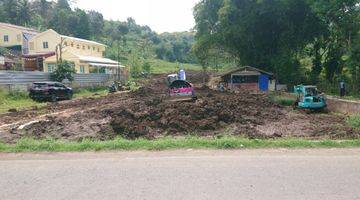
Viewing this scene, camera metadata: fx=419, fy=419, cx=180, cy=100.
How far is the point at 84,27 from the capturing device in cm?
9825

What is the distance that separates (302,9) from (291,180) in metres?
49.1

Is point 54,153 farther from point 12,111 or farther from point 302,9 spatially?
point 302,9

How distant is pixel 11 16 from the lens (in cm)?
9531

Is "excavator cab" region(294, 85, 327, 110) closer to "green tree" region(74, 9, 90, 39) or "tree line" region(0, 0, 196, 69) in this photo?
"tree line" region(0, 0, 196, 69)

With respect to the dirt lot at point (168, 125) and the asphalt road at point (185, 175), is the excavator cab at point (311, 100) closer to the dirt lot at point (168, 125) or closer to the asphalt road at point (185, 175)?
the dirt lot at point (168, 125)

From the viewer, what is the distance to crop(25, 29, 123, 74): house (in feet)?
198

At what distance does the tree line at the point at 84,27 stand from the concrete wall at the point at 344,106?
4150cm

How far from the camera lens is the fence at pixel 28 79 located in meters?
33.5

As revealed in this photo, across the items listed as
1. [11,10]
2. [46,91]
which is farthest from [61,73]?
[11,10]

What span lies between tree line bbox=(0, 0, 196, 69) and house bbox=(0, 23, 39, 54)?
54.4ft

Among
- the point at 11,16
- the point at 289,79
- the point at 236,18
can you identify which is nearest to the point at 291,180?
the point at 289,79

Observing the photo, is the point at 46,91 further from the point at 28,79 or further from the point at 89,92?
the point at 89,92

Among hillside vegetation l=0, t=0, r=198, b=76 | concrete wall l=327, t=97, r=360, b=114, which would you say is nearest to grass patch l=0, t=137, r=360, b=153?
concrete wall l=327, t=97, r=360, b=114

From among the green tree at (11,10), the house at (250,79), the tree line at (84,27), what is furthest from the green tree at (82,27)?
the house at (250,79)
